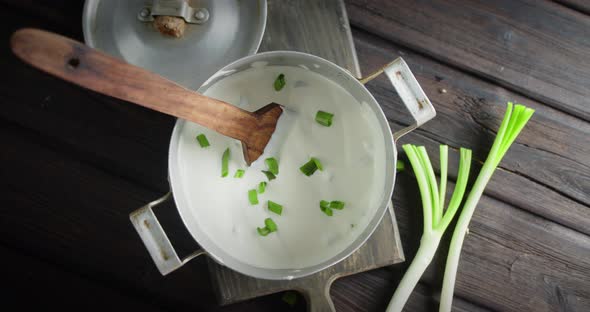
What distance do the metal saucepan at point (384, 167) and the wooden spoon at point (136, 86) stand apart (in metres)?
0.07

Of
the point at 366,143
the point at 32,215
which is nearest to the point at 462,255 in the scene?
the point at 366,143

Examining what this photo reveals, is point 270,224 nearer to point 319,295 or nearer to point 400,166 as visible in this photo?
point 319,295

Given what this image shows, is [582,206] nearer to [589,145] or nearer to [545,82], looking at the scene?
[589,145]

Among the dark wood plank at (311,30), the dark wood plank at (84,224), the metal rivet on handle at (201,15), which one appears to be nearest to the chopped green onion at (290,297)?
the dark wood plank at (84,224)

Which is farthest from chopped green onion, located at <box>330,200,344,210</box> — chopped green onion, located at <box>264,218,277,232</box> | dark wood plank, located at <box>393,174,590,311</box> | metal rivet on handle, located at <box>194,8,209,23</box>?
metal rivet on handle, located at <box>194,8,209,23</box>

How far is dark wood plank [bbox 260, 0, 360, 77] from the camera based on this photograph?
0.88 meters

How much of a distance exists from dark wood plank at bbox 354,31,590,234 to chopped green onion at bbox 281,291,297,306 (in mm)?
406

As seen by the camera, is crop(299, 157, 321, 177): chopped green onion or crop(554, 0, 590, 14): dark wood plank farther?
crop(554, 0, 590, 14): dark wood plank

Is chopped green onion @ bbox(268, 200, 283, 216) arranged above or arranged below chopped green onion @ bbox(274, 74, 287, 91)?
below

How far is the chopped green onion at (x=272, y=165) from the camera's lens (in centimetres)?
83

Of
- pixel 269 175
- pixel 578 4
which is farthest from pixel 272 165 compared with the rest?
pixel 578 4

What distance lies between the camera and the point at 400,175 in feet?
3.11

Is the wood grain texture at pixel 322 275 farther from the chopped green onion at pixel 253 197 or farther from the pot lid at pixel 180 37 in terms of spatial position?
the pot lid at pixel 180 37

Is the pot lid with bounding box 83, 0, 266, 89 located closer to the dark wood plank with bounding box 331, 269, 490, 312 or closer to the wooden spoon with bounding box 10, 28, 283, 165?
the wooden spoon with bounding box 10, 28, 283, 165
